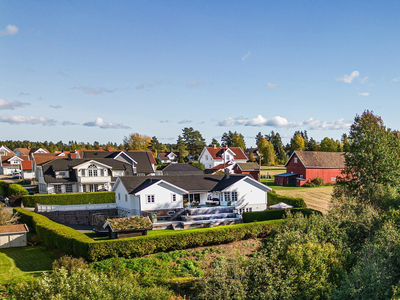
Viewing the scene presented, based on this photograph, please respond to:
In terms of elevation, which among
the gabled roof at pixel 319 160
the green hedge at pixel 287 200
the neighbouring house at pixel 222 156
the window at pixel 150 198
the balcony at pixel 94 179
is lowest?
the green hedge at pixel 287 200

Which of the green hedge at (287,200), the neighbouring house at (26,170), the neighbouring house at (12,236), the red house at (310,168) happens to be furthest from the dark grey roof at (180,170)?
the neighbouring house at (12,236)

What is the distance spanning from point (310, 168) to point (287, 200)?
2212 cm

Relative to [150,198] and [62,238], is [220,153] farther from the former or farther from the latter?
[62,238]

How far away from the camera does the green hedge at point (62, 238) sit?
86.1 ft

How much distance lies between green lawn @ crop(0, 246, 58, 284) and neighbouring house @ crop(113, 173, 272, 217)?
1178cm

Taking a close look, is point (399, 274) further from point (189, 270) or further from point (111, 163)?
point (111, 163)

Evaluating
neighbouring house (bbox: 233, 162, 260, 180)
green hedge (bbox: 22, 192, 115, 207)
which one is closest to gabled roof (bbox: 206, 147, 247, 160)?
neighbouring house (bbox: 233, 162, 260, 180)

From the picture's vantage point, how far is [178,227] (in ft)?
115

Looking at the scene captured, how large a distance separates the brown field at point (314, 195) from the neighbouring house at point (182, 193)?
826cm

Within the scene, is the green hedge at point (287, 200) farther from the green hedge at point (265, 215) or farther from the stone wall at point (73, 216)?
the stone wall at point (73, 216)

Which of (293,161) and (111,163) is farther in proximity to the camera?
(293,161)

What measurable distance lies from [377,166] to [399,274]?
668 inches

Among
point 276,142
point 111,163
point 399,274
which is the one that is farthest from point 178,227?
point 276,142

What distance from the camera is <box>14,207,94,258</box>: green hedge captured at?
26.2 meters
